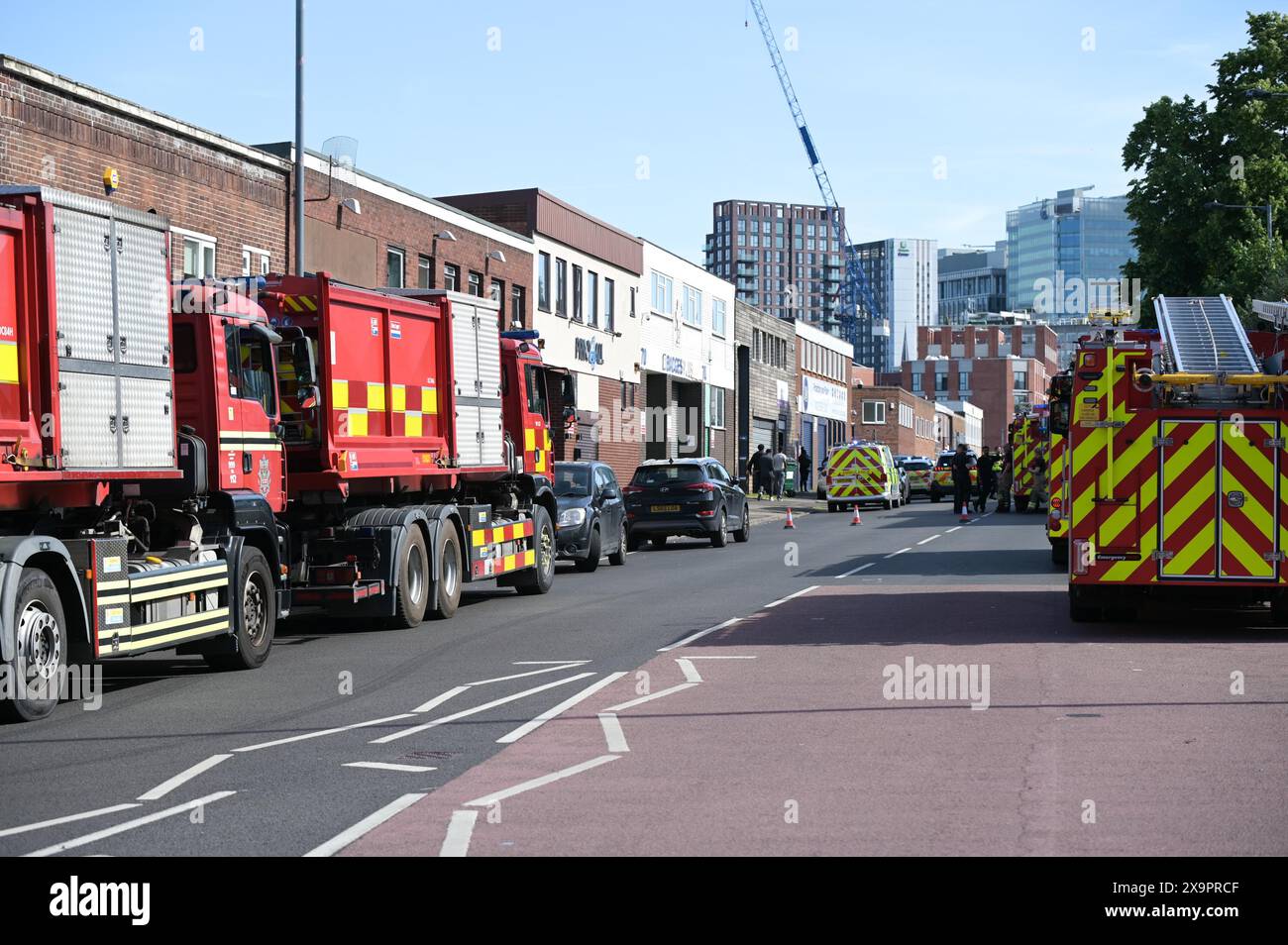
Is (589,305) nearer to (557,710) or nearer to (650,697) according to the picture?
(650,697)

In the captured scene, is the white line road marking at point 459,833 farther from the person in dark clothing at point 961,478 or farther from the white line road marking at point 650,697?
the person in dark clothing at point 961,478

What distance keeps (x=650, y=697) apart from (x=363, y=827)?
13.7 feet

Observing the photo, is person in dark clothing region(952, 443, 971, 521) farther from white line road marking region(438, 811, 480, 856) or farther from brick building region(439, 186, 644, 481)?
white line road marking region(438, 811, 480, 856)

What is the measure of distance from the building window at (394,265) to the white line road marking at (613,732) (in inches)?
1060

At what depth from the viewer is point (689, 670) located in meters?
12.5

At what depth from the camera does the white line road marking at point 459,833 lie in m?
6.54

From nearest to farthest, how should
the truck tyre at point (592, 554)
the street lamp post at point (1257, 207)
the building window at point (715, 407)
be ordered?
the truck tyre at point (592, 554) < the street lamp post at point (1257, 207) < the building window at point (715, 407)

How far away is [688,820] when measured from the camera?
7.08 m

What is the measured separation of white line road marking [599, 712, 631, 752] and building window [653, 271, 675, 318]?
154 ft

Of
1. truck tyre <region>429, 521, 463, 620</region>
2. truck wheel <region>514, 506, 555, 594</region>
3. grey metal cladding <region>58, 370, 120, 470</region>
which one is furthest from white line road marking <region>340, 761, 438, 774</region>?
truck wheel <region>514, 506, 555, 594</region>

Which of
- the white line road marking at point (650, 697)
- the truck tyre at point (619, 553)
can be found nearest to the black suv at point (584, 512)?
the truck tyre at point (619, 553)

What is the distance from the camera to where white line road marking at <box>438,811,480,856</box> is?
6.54 m
